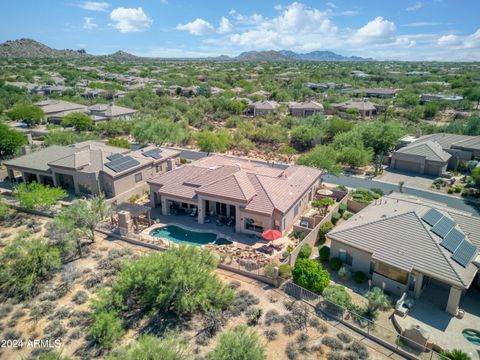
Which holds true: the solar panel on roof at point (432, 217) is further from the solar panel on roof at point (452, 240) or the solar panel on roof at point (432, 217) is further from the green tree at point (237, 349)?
the green tree at point (237, 349)

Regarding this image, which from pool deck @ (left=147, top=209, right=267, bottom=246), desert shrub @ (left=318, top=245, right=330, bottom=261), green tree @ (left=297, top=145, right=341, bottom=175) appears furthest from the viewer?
green tree @ (left=297, top=145, right=341, bottom=175)

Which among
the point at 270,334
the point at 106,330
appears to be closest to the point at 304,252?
the point at 270,334

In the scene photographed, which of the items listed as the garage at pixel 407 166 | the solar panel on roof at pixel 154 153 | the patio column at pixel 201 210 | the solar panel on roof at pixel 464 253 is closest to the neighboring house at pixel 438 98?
the garage at pixel 407 166

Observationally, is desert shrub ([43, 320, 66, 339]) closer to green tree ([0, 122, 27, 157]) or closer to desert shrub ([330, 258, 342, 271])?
desert shrub ([330, 258, 342, 271])

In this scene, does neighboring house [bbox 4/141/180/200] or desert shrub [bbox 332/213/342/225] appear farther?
A: neighboring house [bbox 4/141/180/200]

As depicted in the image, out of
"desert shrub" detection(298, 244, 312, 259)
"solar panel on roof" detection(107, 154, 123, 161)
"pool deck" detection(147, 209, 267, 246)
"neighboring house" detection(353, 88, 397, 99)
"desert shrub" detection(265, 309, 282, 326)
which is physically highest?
"neighboring house" detection(353, 88, 397, 99)

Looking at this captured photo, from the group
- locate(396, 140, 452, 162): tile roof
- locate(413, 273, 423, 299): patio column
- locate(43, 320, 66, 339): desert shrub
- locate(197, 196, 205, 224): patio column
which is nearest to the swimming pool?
locate(197, 196, 205, 224): patio column

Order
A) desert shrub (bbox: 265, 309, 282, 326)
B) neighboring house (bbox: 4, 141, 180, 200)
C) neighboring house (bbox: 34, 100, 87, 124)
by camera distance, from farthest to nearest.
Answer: neighboring house (bbox: 34, 100, 87, 124) → neighboring house (bbox: 4, 141, 180, 200) → desert shrub (bbox: 265, 309, 282, 326)

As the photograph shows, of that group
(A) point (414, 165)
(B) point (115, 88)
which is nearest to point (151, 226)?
(A) point (414, 165)
